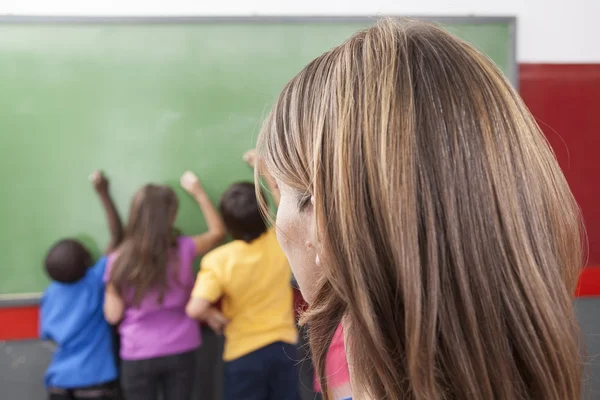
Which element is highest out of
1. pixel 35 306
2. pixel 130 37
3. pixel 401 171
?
pixel 130 37

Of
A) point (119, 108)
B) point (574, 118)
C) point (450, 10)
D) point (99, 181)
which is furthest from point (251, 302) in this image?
point (574, 118)

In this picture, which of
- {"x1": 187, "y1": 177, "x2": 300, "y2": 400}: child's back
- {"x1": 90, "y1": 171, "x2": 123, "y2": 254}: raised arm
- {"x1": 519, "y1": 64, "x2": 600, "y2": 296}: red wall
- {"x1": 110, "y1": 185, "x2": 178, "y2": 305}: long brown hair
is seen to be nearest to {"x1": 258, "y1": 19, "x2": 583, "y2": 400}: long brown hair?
{"x1": 187, "y1": 177, "x2": 300, "y2": 400}: child's back

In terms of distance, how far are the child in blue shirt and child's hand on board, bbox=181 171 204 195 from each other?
1.45ft

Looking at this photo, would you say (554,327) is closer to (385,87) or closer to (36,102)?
(385,87)

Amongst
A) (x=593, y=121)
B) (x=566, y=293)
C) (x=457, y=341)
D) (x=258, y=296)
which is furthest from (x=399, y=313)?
(x=593, y=121)

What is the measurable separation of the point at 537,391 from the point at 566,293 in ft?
0.32

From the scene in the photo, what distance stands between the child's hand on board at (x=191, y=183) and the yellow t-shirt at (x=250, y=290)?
0.31m

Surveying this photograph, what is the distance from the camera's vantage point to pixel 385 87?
17.9 inches

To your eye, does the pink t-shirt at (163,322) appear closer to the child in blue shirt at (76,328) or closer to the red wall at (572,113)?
the child in blue shirt at (76,328)

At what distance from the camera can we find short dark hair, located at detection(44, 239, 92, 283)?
192 cm

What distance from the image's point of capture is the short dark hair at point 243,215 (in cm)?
191

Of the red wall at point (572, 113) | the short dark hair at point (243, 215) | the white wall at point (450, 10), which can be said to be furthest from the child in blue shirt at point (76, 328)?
the red wall at point (572, 113)

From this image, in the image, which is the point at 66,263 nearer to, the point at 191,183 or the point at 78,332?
the point at 78,332

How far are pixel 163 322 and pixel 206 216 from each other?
464 mm
